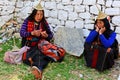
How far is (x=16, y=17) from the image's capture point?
690 cm

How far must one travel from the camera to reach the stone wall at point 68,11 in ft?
19.4

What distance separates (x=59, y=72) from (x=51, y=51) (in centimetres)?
44

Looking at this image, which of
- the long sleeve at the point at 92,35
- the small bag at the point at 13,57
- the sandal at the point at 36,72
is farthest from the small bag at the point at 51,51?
the sandal at the point at 36,72

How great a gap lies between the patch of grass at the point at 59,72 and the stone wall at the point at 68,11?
0.91 meters

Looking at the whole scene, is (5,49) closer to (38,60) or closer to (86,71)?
(38,60)

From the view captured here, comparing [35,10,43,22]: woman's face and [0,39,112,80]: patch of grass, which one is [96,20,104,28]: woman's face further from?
[35,10,43,22]: woman's face

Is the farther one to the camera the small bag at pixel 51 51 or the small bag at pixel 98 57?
the small bag at pixel 51 51

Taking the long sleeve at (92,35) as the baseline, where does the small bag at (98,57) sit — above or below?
below

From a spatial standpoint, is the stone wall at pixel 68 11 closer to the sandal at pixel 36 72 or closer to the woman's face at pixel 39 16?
the woman's face at pixel 39 16

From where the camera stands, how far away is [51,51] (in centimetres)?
549

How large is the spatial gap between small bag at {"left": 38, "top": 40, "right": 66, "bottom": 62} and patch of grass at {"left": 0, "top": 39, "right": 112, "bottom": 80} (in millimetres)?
110

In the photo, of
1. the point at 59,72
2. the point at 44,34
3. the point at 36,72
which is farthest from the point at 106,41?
the point at 36,72

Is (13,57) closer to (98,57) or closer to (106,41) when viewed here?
(98,57)

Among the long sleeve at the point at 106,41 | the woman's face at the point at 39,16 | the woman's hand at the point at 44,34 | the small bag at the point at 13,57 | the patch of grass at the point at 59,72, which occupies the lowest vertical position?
the patch of grass at the point at 59,72
